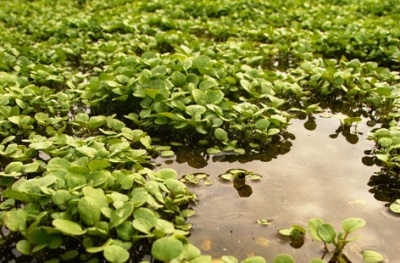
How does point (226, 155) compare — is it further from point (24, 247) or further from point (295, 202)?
point (24, 247)

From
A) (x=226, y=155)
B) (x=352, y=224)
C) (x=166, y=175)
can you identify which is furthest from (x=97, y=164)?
(x=352, y=224)

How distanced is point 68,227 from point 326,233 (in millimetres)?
1333

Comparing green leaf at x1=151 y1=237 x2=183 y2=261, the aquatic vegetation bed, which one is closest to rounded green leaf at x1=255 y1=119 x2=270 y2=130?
the aquatic vegetation bed

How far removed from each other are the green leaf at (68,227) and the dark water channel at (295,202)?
27.0 inches

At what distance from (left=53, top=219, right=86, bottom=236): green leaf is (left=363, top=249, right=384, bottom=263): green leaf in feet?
4.83

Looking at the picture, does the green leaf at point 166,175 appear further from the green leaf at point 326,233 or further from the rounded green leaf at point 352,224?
the rounded green leaf at point 352,224

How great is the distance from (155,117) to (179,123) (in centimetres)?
28

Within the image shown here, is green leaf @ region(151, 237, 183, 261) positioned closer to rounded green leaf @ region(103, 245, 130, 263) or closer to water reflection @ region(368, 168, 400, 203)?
rounded green leaf @ region(103, 245, 130, 263)

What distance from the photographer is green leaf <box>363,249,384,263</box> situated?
2.12 meters

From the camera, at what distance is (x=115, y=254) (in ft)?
6.23

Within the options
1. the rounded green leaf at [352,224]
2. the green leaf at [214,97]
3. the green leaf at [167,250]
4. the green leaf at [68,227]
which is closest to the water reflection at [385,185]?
the rounded green leaf at [352,224]

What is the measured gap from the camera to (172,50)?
20.3 feet

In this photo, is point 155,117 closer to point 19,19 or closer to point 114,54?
point 114,54

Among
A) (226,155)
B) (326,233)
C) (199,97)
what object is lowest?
(226,155)
